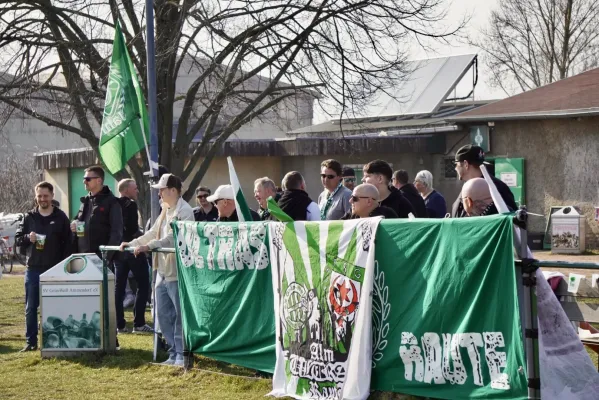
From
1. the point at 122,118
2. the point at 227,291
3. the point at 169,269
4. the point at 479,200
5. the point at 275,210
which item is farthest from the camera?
the point at 122,118

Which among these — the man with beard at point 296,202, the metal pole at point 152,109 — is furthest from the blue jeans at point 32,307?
the man with beard at point 296,202

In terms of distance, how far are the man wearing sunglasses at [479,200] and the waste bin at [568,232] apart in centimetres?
1772

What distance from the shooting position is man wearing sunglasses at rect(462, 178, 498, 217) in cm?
681

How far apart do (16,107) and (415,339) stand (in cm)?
1329

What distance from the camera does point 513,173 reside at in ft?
85.8

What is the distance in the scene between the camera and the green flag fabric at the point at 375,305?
6.25 m

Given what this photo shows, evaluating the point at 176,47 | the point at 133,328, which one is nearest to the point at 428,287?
the point at 133,328

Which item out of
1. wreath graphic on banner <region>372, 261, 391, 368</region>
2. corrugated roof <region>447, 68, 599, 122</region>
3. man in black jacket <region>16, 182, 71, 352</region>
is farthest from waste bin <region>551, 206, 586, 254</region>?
wreath graphic on banner <region>372, 261, 391, 368</region>

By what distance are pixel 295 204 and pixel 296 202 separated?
0.02 meters

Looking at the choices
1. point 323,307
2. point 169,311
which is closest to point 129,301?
point 169,311

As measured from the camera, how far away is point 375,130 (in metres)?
30.6

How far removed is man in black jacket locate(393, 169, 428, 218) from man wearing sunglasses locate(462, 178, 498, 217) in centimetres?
334

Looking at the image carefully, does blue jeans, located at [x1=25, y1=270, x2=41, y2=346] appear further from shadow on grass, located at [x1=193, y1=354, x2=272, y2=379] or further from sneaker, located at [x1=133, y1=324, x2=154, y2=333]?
shadow on grass, located at [x1=193, y1=354, x2=272, y2=379]

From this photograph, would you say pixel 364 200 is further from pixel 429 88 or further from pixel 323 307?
pixel 429 88
